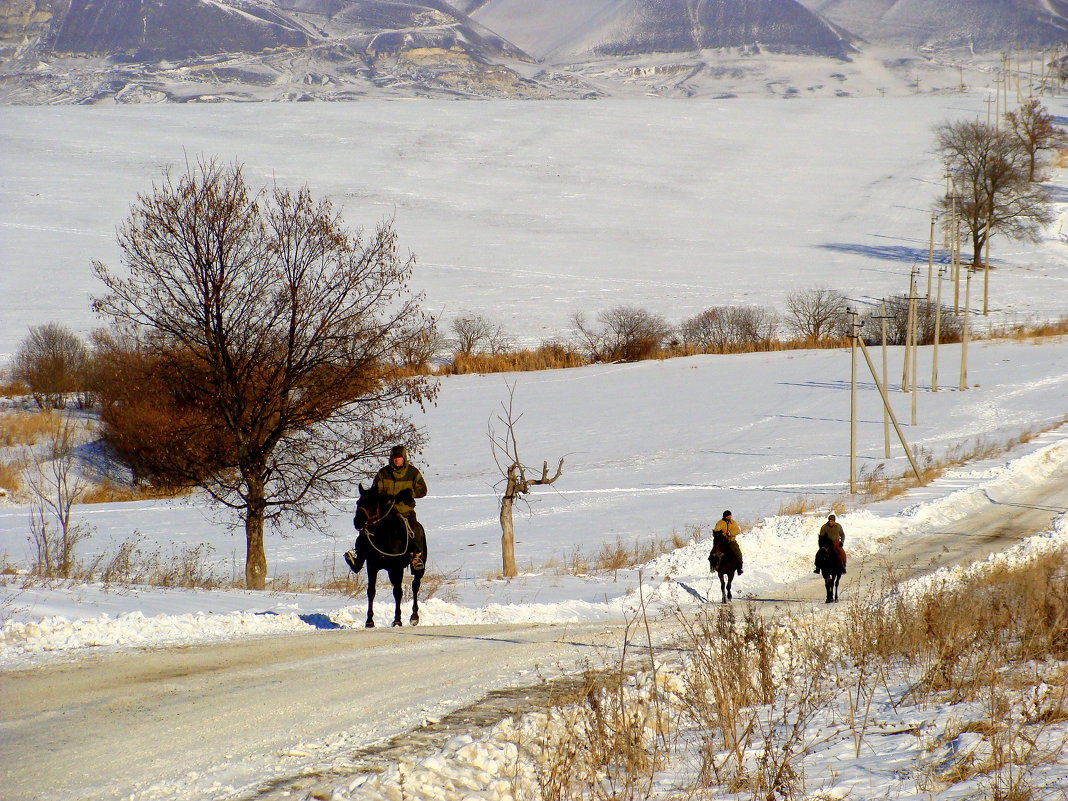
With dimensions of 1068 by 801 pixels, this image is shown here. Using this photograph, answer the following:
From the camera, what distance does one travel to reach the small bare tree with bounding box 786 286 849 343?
67750 mm

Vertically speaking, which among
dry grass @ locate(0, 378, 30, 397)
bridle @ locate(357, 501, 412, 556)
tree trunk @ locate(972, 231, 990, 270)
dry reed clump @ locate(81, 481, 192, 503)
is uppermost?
tree trunk @ locate(972, 231, 990, 270)

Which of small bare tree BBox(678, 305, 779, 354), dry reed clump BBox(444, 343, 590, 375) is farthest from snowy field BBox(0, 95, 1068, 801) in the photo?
small bare tree BBox(678, 305, 779, 354)

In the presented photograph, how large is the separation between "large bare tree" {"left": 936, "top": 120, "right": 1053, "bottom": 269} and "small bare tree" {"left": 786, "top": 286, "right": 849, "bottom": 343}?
68.7 ft

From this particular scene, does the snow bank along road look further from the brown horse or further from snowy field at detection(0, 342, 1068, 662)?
Result: snowy field at detection(0, 342, 1068, 662)

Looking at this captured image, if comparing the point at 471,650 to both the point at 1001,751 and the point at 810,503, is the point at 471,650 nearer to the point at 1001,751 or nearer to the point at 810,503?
the point at 1001,751

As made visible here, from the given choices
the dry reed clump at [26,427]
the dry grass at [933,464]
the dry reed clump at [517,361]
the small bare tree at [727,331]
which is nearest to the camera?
the dry grass at [933,464]

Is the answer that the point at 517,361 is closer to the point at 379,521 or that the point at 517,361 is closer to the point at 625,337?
the point at 625,337

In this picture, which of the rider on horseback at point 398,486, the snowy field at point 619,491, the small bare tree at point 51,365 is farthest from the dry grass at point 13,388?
the rider on horseback at point 398,486

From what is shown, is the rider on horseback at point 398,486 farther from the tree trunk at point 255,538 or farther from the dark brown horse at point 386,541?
the tree trunk at point 255,538

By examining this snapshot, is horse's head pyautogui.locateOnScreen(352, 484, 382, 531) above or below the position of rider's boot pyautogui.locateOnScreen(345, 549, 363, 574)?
above

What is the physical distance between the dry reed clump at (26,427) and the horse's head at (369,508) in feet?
106

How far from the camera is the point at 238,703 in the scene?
7.99 meters

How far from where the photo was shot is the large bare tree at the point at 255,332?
18859mm

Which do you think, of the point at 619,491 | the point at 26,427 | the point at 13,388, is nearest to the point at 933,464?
the point at 619,491
